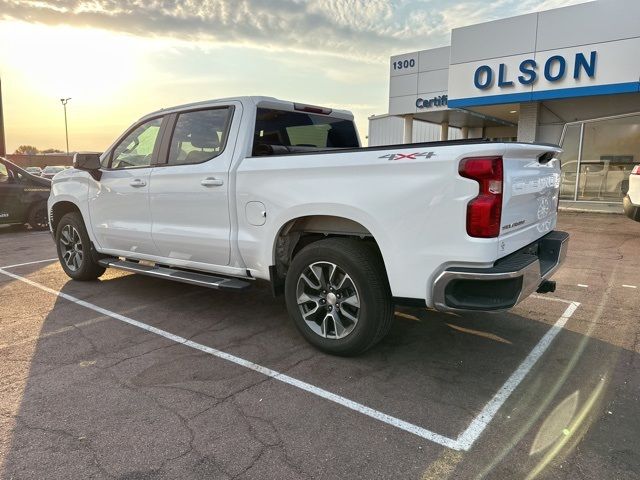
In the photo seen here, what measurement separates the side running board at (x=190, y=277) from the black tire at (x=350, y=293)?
1.87 feet

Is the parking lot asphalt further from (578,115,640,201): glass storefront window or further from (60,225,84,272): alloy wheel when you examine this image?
(578,115,640,201): glass storefront window

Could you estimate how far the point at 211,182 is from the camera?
4238 mm

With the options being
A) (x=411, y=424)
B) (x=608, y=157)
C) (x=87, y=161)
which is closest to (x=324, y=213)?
(x=411, y=424)

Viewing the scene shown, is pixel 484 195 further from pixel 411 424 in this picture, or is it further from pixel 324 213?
pixel 411 424

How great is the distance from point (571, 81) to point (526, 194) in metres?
13.1

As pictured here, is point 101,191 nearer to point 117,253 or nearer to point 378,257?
point 117,253

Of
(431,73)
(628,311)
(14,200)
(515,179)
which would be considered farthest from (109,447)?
(431,73)

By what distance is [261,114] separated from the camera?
14.5ft

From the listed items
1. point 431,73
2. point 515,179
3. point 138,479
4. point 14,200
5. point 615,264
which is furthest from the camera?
point 431,73

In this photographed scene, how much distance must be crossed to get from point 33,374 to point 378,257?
2.69m

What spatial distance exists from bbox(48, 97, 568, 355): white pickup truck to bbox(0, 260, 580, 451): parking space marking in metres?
0.50

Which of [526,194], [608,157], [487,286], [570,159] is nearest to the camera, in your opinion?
[487,286]

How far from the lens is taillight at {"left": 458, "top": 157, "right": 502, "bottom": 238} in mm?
2893

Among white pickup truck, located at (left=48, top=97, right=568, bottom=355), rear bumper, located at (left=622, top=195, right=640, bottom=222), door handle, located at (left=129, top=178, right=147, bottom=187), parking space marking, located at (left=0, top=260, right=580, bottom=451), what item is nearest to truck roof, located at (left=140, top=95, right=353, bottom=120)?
white pickup truck, located at (left=48, top=97, right=568, bottom=355)
